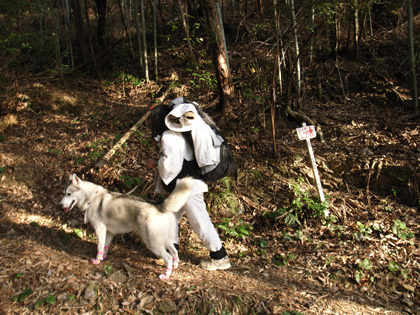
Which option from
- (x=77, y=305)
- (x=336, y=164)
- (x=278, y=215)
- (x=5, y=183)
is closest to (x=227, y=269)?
(x=278, y=215)

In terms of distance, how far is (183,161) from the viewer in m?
3.62

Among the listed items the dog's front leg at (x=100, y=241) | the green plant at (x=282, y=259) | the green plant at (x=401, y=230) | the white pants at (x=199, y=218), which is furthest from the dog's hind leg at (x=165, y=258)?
the green plant at (x=401, y=230)

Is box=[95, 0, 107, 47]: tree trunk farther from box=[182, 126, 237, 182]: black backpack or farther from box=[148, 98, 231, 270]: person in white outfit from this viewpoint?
box=[182, 126, 237, 182]: black backpack

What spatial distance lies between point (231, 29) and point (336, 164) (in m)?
8.14

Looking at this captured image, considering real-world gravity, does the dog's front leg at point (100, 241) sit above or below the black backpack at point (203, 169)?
below

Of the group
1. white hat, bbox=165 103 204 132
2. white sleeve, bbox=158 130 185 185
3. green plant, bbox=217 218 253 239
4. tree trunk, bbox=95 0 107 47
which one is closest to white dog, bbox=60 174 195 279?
white sleeve, bbox=158 130 185 185

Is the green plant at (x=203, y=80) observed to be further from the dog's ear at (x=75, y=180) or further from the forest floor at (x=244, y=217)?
the dog's ear at (x=75, y=180)

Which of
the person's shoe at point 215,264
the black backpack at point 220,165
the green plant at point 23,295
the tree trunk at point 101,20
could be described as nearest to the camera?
the green plant at point 23,295

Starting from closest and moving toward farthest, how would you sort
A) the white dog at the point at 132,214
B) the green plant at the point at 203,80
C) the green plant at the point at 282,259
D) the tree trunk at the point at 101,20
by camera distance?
the white dog at the point at 132,214
the green plant at the point at 282,259
the green plant at the point at 203,80
the tree trunk at the point at 101,20

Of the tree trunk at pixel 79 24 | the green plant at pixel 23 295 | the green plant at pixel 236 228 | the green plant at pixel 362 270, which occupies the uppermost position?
the tree trunk at pixel 79 24

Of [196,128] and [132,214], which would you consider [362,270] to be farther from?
[132,214]

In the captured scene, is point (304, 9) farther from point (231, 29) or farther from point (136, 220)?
point (231, 29)

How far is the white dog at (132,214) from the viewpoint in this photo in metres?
3.43

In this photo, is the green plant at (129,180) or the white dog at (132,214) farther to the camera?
the green plant at (129,180)
